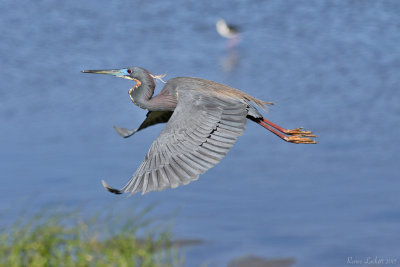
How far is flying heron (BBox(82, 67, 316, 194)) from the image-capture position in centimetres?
618

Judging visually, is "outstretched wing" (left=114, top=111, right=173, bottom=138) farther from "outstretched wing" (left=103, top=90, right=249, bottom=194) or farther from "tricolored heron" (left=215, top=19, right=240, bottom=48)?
"tricolored heron" (left=215, top=19, right=240, bottom=48)

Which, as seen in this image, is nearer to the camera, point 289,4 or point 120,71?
point 120,71

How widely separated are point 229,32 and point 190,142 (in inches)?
226

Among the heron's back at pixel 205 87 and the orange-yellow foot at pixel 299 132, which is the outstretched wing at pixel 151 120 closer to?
the heron's back at pixel 205 87

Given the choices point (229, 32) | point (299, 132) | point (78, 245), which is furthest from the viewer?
point (229, 32)

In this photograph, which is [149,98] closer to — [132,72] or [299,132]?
[132,72]

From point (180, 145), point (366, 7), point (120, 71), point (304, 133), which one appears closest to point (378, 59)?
point (366, 7)

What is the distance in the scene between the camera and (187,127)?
21.5ft

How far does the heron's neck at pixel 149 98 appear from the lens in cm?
731

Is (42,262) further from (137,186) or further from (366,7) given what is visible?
(366,7)

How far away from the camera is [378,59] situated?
37.2 feet

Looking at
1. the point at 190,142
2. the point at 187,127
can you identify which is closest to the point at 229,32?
the point at 187,127

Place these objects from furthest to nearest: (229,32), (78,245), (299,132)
Answer: (229,32)
(299,132)
(78,245)

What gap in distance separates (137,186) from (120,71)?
1.96m
